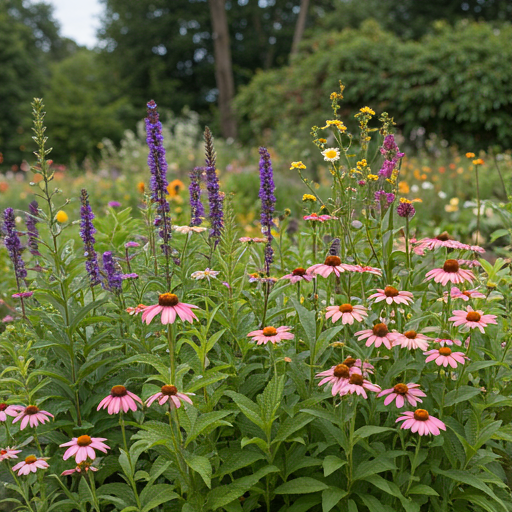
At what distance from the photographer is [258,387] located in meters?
1.84

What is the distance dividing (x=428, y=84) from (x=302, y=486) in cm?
1019

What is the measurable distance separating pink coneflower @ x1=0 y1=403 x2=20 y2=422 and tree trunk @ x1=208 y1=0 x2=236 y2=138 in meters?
15.6

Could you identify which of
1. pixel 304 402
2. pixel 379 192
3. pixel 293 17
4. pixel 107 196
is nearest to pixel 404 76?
pixel 107 196

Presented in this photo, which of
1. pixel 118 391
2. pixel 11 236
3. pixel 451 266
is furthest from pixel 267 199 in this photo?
pixel 11 236

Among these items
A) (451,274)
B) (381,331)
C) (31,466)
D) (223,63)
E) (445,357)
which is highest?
(223,63)

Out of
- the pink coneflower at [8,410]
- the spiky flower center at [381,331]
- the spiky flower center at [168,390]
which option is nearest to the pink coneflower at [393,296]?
the spiky flower center at [381,331]

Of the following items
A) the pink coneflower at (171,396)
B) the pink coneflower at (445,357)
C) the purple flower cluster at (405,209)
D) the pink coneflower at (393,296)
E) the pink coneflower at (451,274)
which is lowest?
the pink coneflower at (445,357)

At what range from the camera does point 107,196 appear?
24.9 ft

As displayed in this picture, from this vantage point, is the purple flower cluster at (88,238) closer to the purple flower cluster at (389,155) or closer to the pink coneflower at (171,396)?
the pink coneflower at (171,396)

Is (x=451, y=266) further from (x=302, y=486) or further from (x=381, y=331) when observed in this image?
(x=302, y=486)

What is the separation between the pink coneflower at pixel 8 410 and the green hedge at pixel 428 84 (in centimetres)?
852

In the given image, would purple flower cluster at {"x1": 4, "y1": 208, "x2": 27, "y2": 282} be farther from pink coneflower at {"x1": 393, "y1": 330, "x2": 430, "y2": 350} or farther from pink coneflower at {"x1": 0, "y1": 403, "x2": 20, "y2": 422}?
pink coneflower at {"x1": 393, "y1": 330, "x2": 430, "y2": 350}

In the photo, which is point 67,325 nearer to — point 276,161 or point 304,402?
point 304,402

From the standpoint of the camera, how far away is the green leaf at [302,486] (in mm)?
1567
